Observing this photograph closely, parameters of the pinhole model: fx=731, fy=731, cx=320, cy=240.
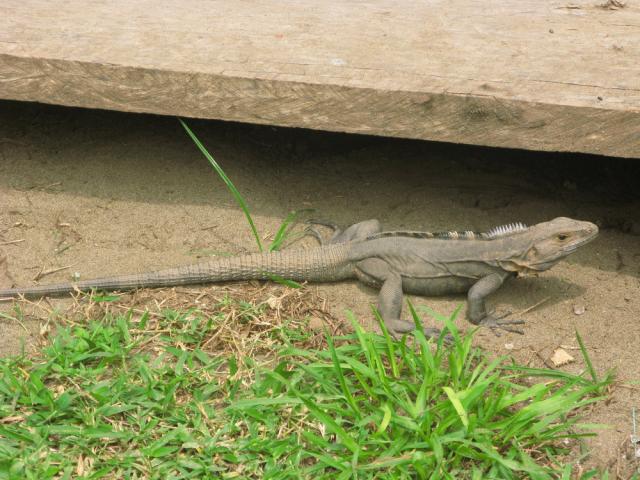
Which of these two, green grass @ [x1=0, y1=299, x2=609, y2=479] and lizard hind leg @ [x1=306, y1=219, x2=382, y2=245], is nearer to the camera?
green grass @ [x1=0, y1=299, x2=609, y2=479]

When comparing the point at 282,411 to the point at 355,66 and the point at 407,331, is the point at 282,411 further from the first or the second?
the point at 355,66

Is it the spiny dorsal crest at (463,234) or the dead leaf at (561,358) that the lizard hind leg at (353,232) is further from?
the dead leaf at (561,358)

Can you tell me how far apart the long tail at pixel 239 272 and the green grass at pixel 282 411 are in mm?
377

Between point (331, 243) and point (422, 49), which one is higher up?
point (422, 49)

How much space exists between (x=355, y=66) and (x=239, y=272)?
3.94 feet

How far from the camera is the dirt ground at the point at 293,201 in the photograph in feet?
12.3

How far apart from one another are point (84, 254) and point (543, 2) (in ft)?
9.90

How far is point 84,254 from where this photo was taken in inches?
157

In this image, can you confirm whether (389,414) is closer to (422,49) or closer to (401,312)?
(401,312)

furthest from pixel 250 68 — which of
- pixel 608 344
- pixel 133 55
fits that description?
pixel 608 344

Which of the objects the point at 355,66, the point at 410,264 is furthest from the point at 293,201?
the point at 355,66

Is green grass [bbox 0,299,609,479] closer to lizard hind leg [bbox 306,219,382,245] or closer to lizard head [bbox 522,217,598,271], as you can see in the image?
lizard head [bbox 522,217,598,271]

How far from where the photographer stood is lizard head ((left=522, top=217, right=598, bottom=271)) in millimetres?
3693

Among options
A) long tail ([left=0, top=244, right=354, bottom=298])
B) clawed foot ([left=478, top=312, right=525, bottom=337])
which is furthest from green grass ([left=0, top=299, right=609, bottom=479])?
long tail ([left=0, top=244, right=354, bottom=298])
